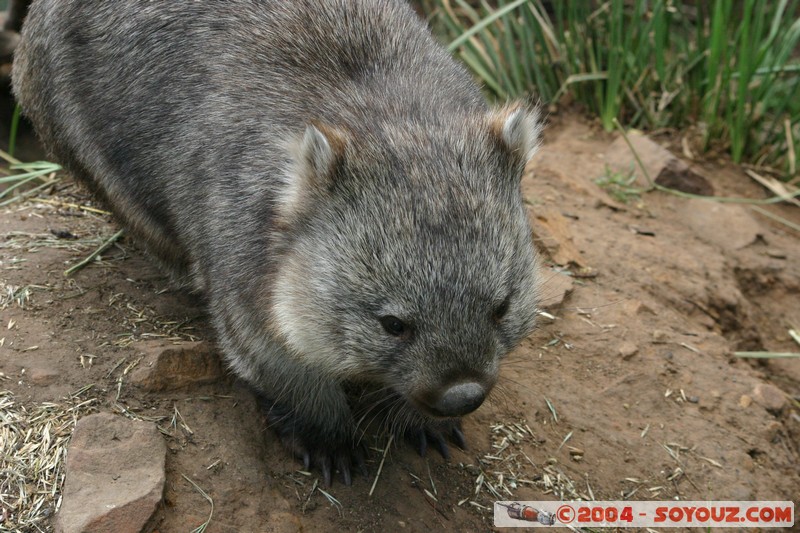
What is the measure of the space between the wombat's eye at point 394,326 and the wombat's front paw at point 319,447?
80 centimetres

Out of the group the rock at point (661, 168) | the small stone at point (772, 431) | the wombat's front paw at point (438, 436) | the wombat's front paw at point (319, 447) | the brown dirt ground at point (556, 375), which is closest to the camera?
the brown dirt ground at point (556, 375)

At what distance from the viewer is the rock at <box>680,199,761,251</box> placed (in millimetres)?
5445

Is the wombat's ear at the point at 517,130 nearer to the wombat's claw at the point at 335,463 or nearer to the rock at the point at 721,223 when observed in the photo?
the wombat's claw at the point at 335,463

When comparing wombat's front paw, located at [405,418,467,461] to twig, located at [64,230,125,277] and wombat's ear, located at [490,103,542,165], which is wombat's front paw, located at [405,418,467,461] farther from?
twig, located at [64,230,125,277]

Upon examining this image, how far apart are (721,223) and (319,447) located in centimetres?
331

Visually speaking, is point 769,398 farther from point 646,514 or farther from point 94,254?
Answer: point 94,254

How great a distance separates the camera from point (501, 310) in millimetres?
3002

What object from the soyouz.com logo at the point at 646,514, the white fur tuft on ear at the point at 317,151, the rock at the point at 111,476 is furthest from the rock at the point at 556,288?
the rock at the point at 111,476

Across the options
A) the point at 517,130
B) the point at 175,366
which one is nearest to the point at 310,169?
the point at 517,130

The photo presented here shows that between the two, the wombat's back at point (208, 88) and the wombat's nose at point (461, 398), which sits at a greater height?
the wombat's back at point (208, 88)

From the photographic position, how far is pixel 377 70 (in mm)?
3521

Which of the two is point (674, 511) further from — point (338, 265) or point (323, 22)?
point (323, 22)

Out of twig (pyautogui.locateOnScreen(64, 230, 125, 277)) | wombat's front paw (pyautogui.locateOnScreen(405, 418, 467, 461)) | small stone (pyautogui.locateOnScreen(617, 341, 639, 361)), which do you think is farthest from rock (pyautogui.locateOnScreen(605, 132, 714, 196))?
twig (pyautogui.locateOnScreen(64, 230, 125, 277))

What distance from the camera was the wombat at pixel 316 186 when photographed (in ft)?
9.46
